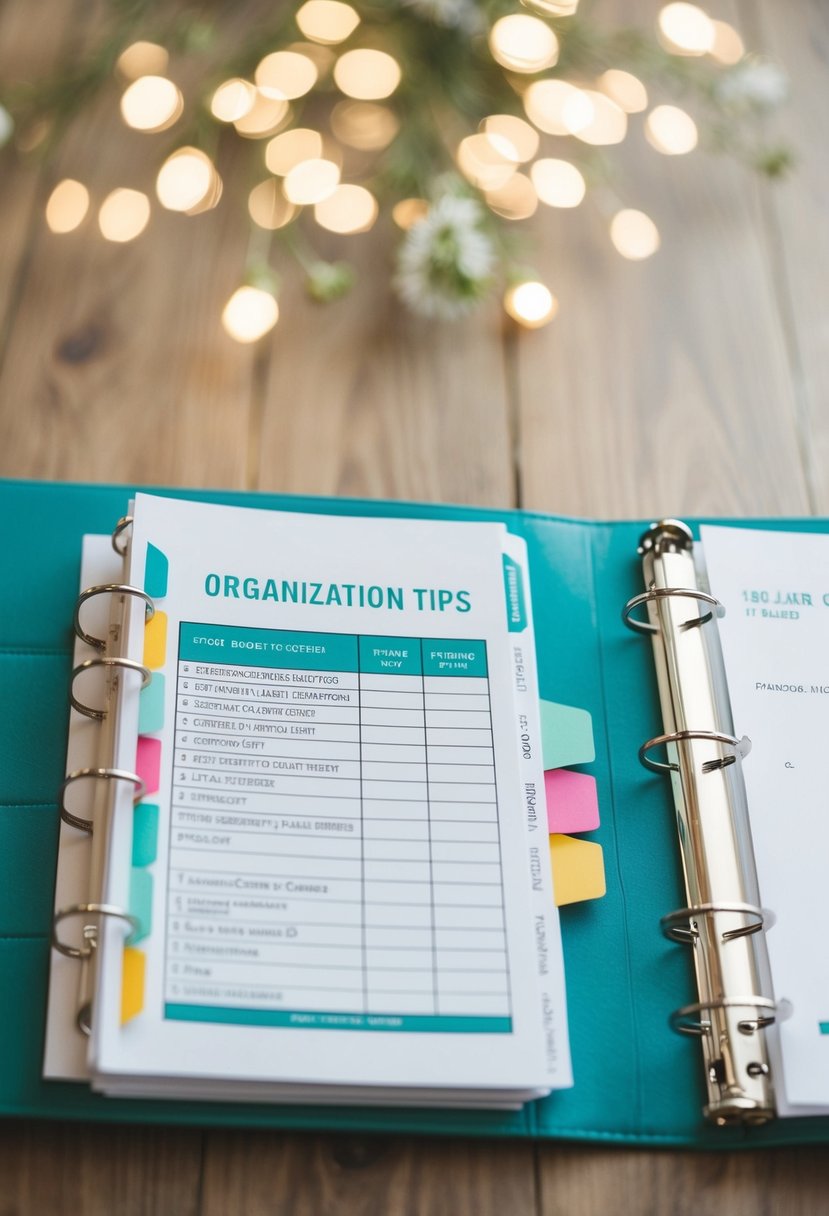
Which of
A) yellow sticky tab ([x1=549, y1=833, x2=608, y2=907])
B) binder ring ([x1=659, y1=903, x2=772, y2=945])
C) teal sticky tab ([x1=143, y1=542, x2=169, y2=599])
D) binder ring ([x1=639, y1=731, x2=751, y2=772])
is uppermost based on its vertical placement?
teal sticky tab ([x1=143, y1=542, x2=169, y2=599])

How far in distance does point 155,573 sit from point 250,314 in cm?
31

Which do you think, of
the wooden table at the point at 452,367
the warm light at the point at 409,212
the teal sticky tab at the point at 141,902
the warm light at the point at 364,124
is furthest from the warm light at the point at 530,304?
the teal sticky tab at the point at 141,902

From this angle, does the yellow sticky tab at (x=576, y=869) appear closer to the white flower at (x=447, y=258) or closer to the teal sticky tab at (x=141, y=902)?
the teal sticky tab at (x=141, y=902)

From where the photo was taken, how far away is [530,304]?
945 mm

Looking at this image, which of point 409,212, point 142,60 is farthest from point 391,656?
point 142,60

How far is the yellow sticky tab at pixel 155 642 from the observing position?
681mm

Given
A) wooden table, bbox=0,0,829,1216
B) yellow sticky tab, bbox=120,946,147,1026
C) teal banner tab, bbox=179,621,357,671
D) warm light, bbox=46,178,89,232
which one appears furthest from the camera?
warm light, bbox=46,178,89,232

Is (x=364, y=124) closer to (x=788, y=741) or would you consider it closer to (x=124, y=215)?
(x=124, y=215)

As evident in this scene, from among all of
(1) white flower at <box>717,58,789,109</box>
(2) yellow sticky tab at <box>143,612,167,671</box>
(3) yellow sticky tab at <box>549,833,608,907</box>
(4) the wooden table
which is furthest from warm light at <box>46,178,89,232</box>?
(3) yellow sticky tab at <box>549,833,608,907</box>

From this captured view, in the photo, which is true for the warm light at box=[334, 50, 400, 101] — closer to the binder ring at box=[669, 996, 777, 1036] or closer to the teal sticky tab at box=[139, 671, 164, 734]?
the teal sticky tab at box=[139, 671, 164, 734]

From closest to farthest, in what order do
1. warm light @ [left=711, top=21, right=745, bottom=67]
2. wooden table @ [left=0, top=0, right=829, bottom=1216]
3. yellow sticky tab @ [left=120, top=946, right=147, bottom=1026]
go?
yellow sticky tab @ [left=120, top=946, right=147, bottom=1026]
wooden table @ [left=0, top=0, right=829, bottom=1216]
warm light @ [left=711, top=21, right=745, bottom=67]

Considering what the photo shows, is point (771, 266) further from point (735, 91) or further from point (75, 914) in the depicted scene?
point (75, 914)

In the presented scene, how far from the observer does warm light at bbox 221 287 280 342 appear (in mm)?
922

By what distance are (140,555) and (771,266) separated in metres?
0.63
